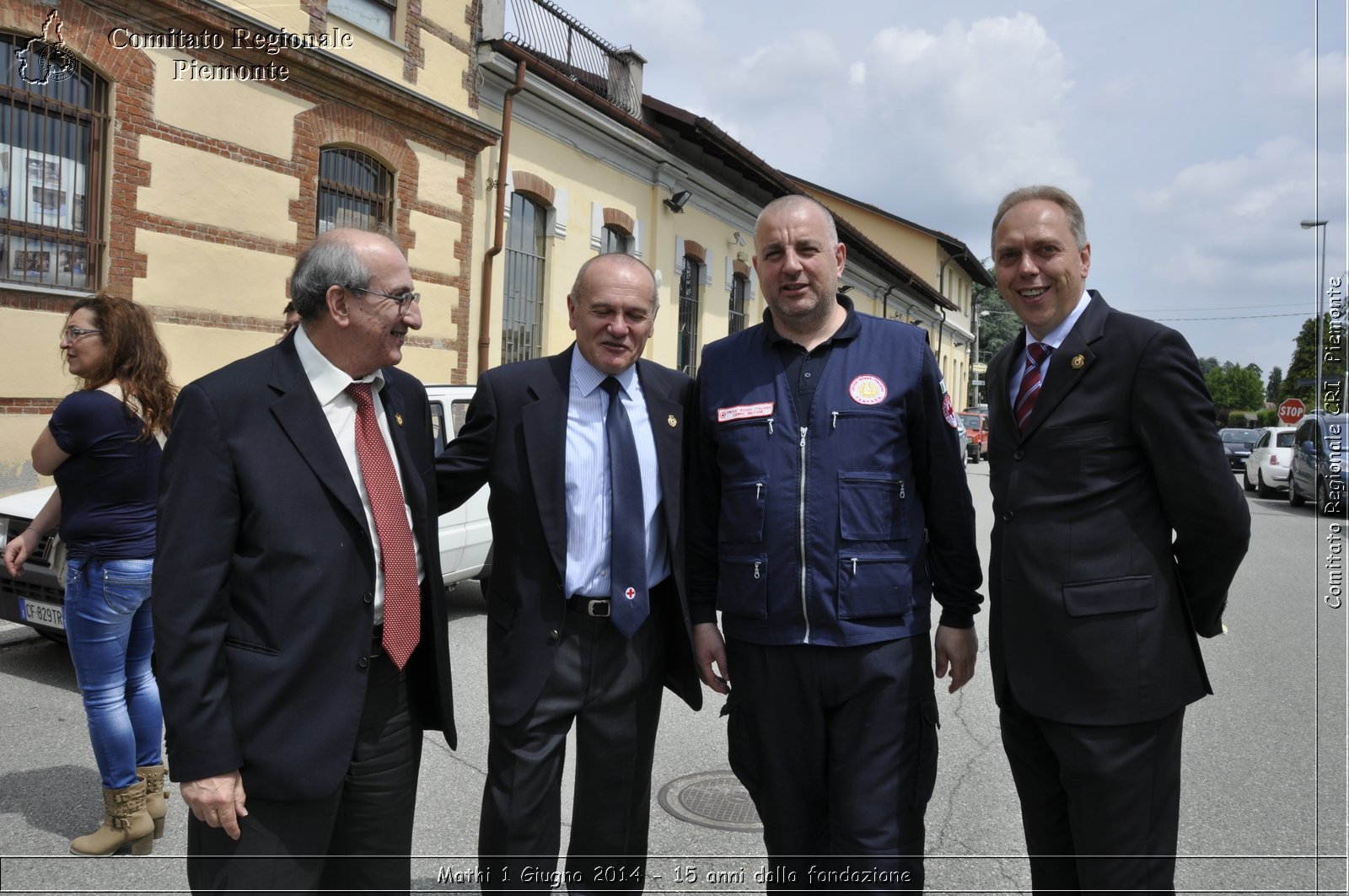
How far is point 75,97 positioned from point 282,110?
213 centimetres

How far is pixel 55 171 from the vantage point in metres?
8.36

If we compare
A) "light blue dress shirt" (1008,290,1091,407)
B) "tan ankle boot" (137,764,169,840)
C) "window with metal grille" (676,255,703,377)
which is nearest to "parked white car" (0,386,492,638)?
"tan ankle boot" (137,764,169,840)

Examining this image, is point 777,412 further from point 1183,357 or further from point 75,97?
point 75,97

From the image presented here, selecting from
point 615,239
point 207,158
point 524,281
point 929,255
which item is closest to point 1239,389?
point 929,255

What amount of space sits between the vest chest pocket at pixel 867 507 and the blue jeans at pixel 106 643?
9.45ft

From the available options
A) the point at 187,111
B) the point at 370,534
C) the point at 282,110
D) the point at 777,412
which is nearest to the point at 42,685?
the point at 370,534

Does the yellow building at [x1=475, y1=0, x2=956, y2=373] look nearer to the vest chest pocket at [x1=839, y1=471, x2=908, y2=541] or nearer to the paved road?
the paved road

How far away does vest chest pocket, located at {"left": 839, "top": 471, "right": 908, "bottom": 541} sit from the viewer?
2709 millimetres

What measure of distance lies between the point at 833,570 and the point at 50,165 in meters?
8.76

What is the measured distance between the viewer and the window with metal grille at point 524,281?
45.3 ft

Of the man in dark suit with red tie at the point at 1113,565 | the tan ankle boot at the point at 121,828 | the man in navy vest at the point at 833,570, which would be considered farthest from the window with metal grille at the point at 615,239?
the man in dark suit with red tie at the point at 1113,565

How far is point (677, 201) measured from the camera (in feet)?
56.3

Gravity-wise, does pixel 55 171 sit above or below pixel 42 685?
above

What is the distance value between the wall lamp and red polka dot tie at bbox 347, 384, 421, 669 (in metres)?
15.2
